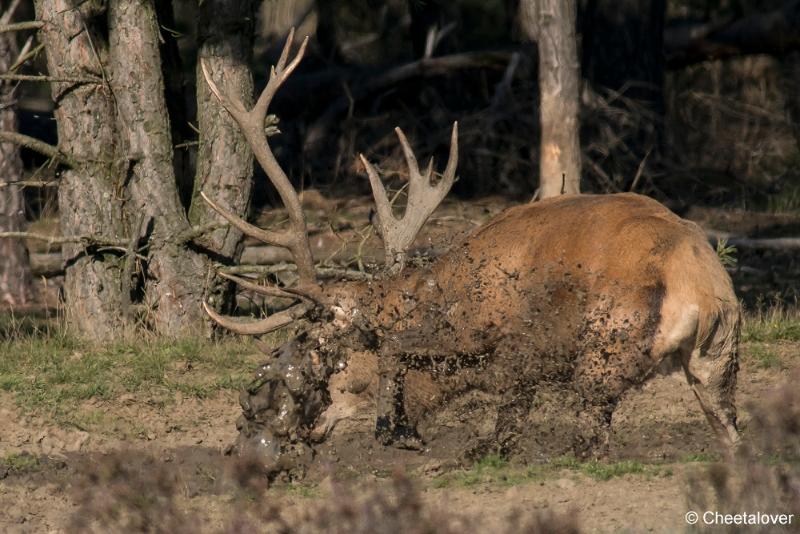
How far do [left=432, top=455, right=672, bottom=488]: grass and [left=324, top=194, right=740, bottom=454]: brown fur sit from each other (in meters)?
0.27

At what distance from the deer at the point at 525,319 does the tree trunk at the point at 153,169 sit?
245 cm

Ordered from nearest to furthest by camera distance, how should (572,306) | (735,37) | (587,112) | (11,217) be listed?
1. (572,306)
2. (11,217)
3. (587,112)
4. (735,37)

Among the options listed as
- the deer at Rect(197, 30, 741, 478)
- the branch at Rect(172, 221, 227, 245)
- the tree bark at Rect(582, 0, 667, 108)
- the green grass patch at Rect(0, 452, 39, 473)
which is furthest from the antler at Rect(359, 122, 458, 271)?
the tree bark at Rect(582, 0, 667, 108)

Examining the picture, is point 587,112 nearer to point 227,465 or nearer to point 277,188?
point 277,188

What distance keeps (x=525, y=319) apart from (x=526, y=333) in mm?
71

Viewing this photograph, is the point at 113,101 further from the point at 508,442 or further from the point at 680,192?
the point at 680,192

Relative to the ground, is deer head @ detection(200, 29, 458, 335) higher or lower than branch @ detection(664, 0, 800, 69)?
lower

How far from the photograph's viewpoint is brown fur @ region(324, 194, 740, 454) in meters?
6.09

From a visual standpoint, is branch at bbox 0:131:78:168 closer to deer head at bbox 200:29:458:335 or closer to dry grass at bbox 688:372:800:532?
deer head at bbox 200:29:458:335

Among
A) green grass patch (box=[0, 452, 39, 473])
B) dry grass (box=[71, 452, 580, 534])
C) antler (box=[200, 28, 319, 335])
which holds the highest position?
antler (box=[200, 28, 319, 335])

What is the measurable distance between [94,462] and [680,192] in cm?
989

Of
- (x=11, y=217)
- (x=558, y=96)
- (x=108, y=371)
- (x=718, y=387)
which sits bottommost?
(x=108, y=371)

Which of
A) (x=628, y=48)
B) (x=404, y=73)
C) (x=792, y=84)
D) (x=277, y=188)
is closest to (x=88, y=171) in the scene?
(x=277, y=188)

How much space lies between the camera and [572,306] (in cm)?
636
